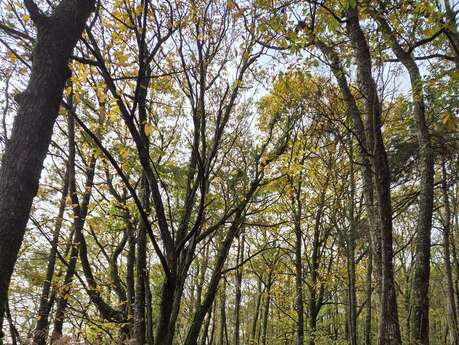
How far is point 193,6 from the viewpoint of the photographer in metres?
3.49

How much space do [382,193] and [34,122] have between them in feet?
11.5

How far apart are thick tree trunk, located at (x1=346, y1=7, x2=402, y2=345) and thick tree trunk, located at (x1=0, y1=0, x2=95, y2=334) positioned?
3.07m

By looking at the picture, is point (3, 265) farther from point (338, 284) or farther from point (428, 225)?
point (338, 284)

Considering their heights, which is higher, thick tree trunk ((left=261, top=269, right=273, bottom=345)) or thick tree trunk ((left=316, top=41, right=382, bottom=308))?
thick tree trunk ((left=316, top=41, right=382, bottom=308))

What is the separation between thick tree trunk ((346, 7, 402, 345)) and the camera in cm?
339

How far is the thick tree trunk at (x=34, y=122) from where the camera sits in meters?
1.81

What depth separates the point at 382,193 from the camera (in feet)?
12.0

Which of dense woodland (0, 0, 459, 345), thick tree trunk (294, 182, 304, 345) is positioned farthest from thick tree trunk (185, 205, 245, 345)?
thick tree trunk (294, 182, 304, 345)

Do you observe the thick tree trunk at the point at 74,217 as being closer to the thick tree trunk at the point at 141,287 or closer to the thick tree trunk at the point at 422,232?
the thick tree trunk at the point at 141,287

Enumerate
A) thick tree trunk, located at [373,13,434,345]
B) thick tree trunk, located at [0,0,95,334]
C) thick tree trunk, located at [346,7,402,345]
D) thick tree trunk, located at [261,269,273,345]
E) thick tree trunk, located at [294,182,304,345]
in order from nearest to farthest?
thick tree trunk, located at [0,0,95,334], thick tree trunk, located at [346,7,402,345], thick tree trunk, located at [373,13,434,345], thick tree trunk, located at [294,182,304,345], thick tree trunk, located at [261,269,273,345]

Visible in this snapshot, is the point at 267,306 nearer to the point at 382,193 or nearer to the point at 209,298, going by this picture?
the point at 209,298

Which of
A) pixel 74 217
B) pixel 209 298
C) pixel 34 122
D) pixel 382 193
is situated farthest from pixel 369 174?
pixel 74 217

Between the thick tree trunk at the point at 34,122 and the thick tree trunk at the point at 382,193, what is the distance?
10.1 ft

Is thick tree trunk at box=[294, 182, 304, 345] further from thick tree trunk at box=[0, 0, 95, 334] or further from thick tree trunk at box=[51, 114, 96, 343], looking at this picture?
thick tree trunk at box=[0, 0, 95, 334]
